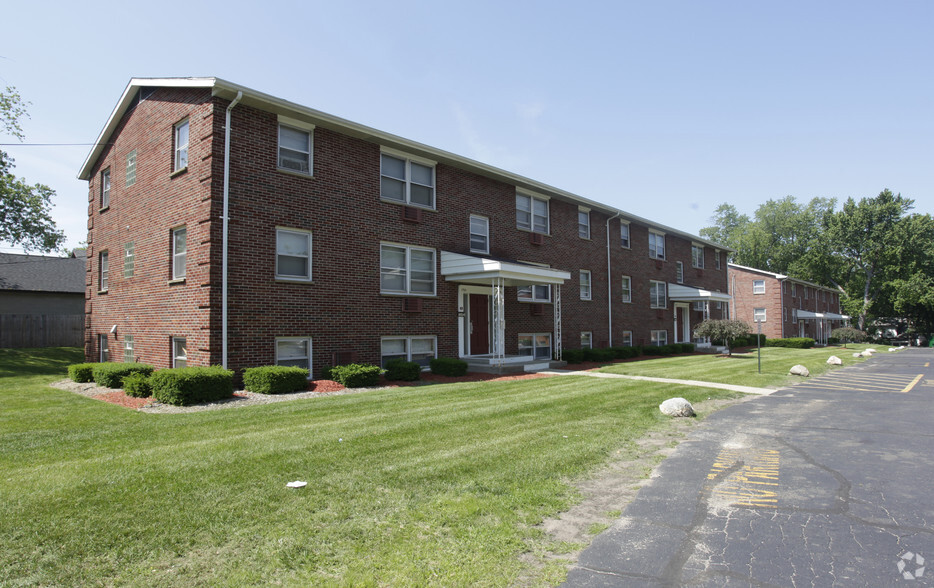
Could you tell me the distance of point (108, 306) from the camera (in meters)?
17.0

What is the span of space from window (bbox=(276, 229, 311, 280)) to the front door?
6.25 m

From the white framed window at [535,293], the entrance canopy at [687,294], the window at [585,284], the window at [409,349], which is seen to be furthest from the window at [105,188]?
the entrance canopy at [687,294]

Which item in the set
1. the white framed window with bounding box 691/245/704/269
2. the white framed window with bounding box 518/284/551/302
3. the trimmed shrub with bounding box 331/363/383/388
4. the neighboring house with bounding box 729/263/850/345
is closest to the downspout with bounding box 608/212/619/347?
the white framed window with bounding box 518/284/551/302

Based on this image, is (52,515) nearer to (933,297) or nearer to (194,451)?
(194,451)

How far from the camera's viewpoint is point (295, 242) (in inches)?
523

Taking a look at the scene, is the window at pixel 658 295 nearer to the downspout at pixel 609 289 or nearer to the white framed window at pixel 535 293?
the downspout at pixel 609 289

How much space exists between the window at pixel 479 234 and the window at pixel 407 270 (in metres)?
2.29

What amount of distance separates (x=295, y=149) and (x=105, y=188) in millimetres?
9575

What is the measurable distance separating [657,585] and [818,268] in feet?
221

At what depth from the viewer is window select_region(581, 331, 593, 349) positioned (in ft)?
76.3

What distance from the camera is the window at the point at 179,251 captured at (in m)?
13.3

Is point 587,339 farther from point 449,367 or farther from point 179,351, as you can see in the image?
point 179,351

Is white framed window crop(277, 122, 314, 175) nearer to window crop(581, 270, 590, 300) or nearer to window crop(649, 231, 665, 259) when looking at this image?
window crop(581, 270, 590, 300)

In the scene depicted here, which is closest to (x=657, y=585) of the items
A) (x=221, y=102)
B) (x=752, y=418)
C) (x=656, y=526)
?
(x=656, y=526)
